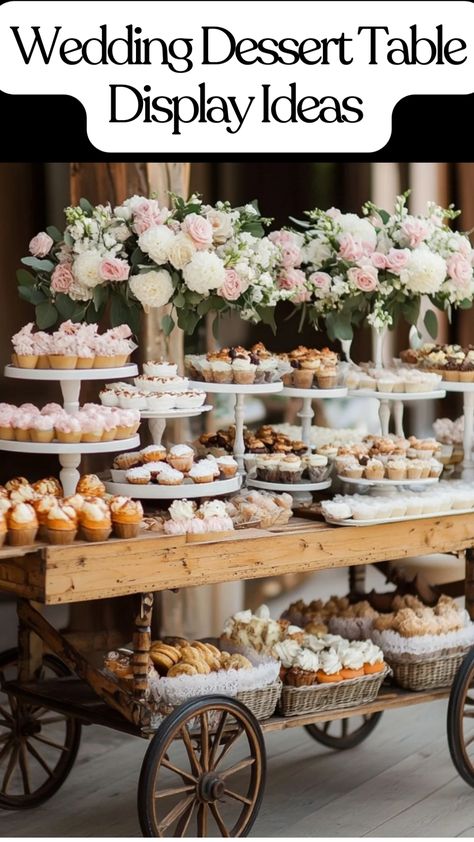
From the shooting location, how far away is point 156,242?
4.33m

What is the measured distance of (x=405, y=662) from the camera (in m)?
4.61

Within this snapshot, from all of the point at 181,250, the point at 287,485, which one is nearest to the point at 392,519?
the point at 287,485

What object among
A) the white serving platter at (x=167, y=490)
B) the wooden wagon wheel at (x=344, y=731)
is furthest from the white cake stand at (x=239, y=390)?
the wooden wagon wheel at (x=344, y=731)

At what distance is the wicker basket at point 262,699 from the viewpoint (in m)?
4.16

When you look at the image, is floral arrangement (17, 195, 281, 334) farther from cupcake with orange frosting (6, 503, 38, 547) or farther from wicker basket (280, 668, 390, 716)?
wicker basket (280, 668, 390, 716)

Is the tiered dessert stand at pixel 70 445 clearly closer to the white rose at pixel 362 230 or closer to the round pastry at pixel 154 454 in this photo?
the round pastry at pixel 154 454

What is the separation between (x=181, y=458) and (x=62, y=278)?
31.4 inches

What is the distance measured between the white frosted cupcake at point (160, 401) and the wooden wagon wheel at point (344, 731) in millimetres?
1618

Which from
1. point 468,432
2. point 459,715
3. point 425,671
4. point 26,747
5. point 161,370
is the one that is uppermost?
point 161,370

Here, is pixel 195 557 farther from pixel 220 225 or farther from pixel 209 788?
pixel 220 225

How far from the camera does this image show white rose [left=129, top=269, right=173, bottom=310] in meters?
4.36

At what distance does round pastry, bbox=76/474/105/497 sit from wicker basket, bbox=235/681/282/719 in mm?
786

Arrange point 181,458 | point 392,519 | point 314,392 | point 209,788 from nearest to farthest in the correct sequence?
1. point 209,788
2. point 181,458
3. point 392,519
4. point 314,392

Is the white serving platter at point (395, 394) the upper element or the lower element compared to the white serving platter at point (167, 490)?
upper
